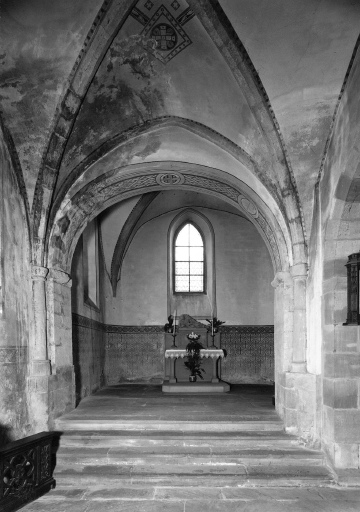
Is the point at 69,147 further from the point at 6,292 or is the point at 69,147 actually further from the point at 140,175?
the point at 6,292

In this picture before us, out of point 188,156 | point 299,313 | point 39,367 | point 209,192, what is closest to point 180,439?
point 39,367

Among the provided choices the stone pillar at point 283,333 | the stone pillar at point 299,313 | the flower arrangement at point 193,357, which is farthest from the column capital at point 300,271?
the flower arrangement at point 193,357

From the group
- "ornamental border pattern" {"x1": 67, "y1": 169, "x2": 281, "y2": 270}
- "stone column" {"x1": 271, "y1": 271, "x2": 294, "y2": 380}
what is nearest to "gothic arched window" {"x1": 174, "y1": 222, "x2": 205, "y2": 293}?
"ornamental border pattern" {"x1": 67, "y1": 169, "x2": 281, "y2": 270}

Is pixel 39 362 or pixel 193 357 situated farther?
pixel 193 357

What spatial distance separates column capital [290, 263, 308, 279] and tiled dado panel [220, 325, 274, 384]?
6.19 m

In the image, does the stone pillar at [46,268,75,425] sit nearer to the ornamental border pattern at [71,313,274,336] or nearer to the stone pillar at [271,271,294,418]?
the stone pillar at [271,271,294,418]

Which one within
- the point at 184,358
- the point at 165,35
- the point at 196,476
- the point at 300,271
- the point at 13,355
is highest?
the point at 165,35

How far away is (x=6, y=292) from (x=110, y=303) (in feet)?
22.2

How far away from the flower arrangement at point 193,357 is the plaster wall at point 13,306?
4.87 m

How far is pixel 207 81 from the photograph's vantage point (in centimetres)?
692

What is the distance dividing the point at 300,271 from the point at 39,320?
439 cm

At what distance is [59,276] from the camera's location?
836 cm

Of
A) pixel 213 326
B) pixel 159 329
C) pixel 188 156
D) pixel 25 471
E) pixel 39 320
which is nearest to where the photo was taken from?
pixel 25 471

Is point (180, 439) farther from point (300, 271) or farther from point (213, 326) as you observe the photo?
point (213, 326)
